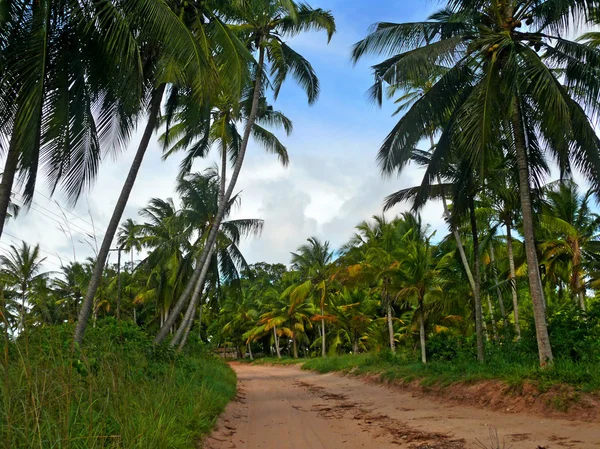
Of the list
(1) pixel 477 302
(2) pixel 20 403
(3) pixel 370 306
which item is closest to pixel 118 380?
(2) pixel 20 403

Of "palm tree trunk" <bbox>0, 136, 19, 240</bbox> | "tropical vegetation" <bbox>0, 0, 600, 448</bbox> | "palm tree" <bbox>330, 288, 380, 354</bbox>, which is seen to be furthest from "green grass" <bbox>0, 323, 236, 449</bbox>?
"palm tree" <bbox>330, 288, 380, 354</bbox>

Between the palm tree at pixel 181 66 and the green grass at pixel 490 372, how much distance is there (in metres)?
7.71

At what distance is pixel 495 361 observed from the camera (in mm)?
11602

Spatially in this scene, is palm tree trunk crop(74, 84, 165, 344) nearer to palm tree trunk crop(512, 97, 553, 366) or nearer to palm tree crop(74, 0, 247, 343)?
palm tree crop(74, 0, 247, 343)

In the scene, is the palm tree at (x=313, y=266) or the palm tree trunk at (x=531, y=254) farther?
the palm tree at (x=313, y=266)

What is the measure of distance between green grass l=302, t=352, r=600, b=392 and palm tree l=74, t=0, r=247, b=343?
7708 millimetres

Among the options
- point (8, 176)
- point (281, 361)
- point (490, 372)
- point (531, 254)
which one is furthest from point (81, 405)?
point (281, 361)

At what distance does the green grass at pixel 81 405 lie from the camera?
10.2ft

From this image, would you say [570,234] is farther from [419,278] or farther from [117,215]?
[117,215]

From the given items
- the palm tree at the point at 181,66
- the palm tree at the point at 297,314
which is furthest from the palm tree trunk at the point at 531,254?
the palm tree at the point at 297,314

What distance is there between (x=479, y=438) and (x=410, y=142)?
6454mm

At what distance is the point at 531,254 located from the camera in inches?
392

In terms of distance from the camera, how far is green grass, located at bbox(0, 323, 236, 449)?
10.2 ft

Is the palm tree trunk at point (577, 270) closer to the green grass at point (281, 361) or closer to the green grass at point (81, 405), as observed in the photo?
the green grass at point (81, 405)
